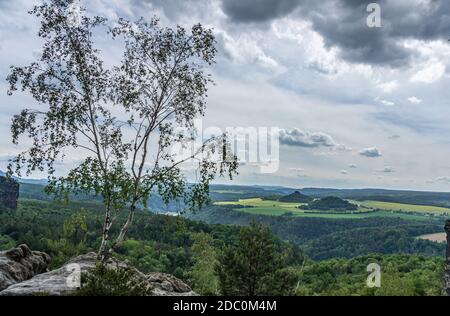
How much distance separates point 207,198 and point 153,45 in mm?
10358

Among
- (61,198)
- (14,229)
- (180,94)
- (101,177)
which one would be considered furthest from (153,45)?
(14,229)

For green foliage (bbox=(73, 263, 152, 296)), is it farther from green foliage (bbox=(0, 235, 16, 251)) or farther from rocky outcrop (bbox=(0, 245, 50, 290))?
green foliage (bbox=(0, 235, 16, 251))

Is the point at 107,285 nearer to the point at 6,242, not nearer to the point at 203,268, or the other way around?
the point at 203,268

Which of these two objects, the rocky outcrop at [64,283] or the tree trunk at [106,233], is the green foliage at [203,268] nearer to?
the rocky outcrop at [64,283]

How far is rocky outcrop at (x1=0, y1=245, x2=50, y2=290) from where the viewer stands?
77.8ft

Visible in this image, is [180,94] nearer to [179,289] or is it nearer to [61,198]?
[61,198]

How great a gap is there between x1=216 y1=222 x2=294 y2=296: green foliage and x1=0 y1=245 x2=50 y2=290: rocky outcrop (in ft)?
44.2

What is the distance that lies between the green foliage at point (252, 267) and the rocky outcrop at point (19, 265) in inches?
530

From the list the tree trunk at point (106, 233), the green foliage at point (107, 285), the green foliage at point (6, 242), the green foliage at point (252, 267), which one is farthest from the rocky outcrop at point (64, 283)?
the green foliage at point (6, 242)

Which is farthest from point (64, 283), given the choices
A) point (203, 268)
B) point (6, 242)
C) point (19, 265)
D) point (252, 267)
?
point (6, 242)

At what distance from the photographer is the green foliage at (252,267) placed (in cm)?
3147

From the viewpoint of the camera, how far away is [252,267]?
105ft

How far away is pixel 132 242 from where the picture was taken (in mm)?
154000

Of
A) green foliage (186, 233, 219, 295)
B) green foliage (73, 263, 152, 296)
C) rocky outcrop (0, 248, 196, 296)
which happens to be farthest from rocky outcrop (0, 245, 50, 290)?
green foliage (186, 233, 219, 295)
